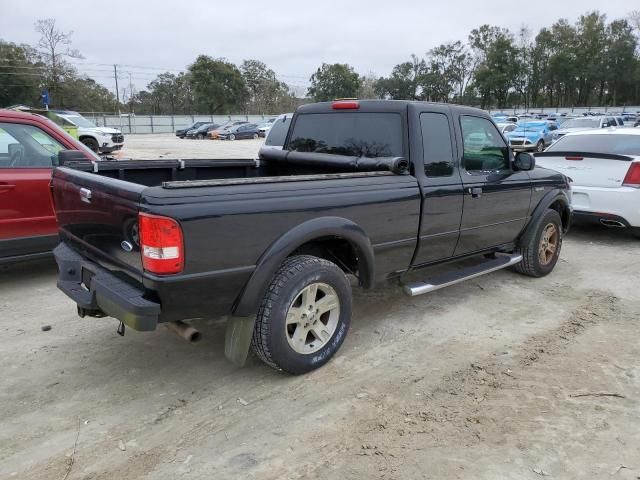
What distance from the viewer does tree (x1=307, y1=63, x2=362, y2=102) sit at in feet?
263

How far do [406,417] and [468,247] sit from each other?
210 cm

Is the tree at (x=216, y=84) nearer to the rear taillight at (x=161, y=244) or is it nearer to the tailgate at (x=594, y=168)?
the tailgate at (x=594, y=168)

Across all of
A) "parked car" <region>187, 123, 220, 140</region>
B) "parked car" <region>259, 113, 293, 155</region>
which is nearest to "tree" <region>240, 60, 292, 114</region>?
"parked car" <region>187, 123, 220, 140</region>

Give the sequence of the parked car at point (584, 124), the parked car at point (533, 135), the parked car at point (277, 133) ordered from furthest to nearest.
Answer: the parked car at point (533, 135) < the parked car at point (584, 124) < the parked car at point (277, 133)

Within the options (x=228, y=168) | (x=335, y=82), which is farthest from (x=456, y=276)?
(x=335, y=82)

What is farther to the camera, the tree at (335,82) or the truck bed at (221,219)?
the tree at (335,82)

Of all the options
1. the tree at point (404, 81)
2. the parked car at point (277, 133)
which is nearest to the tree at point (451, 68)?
the tree at point (404, 81)

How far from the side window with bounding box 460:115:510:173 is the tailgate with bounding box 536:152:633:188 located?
9.97 ft

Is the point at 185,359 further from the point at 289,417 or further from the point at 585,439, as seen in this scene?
the point at 585,439

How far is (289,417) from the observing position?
10.1 ft

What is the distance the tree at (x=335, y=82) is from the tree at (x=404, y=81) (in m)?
4.84

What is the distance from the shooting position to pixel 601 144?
780 cm

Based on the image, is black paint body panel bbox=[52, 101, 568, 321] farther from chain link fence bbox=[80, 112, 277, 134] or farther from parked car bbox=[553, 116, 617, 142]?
chain link fence bbox=[80, 112, 277, 134]

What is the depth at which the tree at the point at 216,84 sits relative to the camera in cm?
7506
